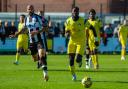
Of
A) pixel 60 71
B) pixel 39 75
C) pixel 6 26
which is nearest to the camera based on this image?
pixel 39 75

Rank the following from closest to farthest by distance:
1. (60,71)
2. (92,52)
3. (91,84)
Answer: (91,84) < (60,71) < (92,52)

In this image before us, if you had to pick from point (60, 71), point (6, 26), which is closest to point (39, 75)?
point (60, 71)

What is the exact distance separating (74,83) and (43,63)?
135 centimetres

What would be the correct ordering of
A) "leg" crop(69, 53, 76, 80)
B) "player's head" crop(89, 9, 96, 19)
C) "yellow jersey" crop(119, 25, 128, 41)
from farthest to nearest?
"yellow jersey" crop(119, 25, 128, 41) < "player's head" crop(89, 9, 96, 19) < "leg" crop(69, 53, 76, 80)

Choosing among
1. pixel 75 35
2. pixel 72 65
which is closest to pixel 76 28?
pixel 75 35

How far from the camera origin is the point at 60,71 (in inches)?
909

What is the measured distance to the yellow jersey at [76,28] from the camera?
20.0 meters

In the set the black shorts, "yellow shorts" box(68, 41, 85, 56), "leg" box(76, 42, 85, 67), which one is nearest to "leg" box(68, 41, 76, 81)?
"yellow shorts" box(68, 41, 85, 56)

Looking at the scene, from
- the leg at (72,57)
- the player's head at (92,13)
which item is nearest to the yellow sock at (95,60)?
the player's head at (92,13)

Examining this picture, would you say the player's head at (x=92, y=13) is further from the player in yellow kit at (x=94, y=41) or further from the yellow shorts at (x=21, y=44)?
the yellow shorts at (x=21, y=44)

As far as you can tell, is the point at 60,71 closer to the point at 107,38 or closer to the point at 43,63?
the point at 43,63

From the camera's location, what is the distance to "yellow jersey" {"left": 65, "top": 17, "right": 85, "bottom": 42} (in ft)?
65.5

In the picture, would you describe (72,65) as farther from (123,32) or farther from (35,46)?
(123,32)

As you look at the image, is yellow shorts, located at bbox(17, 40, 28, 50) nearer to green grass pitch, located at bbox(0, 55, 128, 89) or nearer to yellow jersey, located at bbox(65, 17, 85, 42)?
green grass pitch, located at bbox(0, 55, 128, 89)
